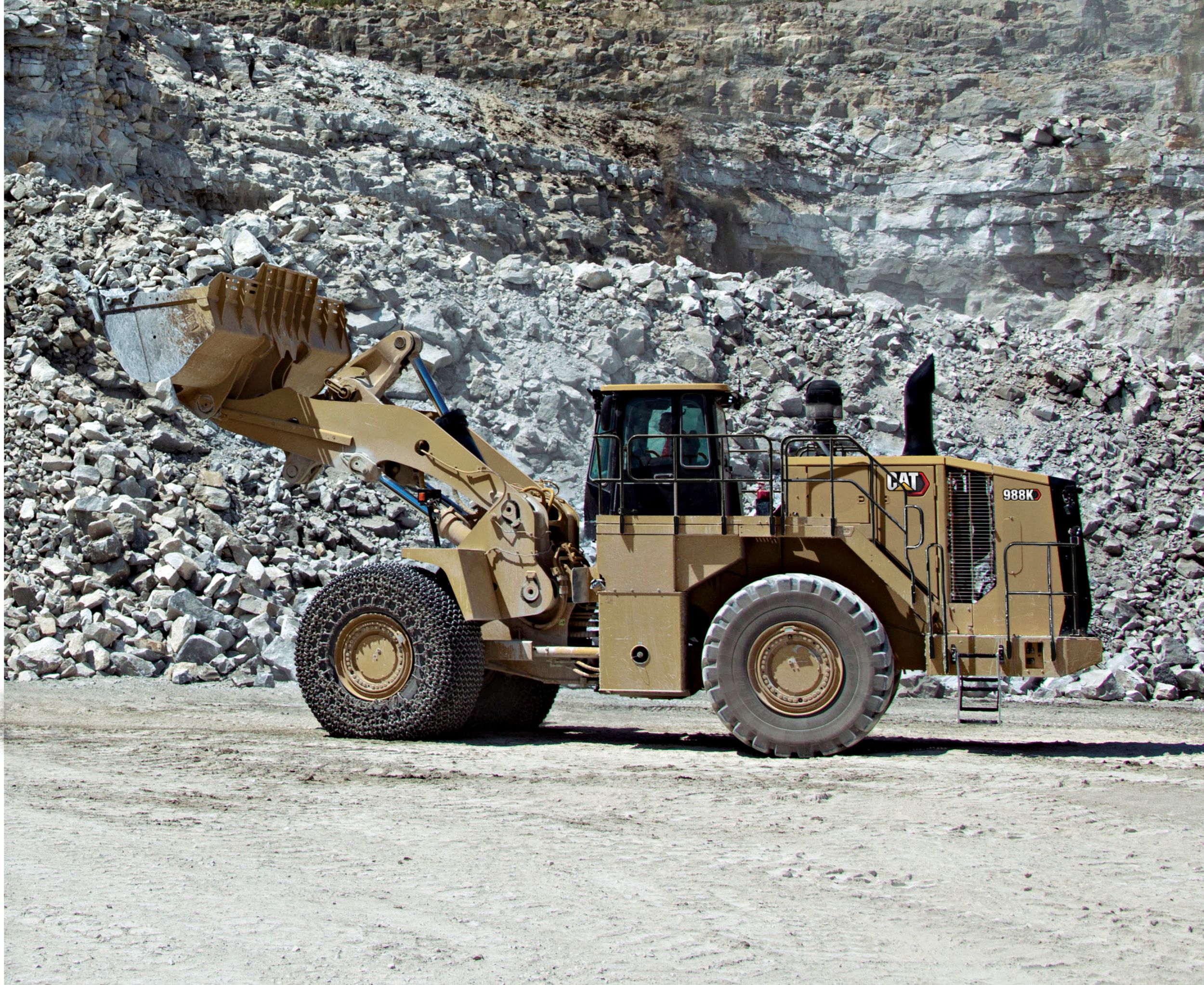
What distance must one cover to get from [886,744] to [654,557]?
87.8 inches

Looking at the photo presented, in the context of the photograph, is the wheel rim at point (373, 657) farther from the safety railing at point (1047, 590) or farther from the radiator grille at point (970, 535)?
the safety railing at point (1047, 590)

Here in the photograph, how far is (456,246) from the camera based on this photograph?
22.7 m

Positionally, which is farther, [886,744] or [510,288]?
[510,288]

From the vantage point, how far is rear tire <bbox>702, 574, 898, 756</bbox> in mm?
8172

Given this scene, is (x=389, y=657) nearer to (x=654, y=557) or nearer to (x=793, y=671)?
(x=654, y=557)

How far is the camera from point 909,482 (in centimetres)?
868

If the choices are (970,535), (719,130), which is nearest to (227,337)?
(970,535)

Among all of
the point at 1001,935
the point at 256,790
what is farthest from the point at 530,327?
the point at 1001,935

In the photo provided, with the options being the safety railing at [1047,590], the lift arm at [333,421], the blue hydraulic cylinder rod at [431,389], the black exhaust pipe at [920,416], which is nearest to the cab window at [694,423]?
the lift arm at [333,421]

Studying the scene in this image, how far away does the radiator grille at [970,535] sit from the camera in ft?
28.2

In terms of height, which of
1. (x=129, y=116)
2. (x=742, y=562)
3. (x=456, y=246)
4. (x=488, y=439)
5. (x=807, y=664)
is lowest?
(x=807, y=664)

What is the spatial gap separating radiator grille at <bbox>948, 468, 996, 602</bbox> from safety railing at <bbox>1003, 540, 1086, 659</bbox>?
11cm

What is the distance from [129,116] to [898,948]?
2121 cm

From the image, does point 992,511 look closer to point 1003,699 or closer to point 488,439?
point 1003,699
